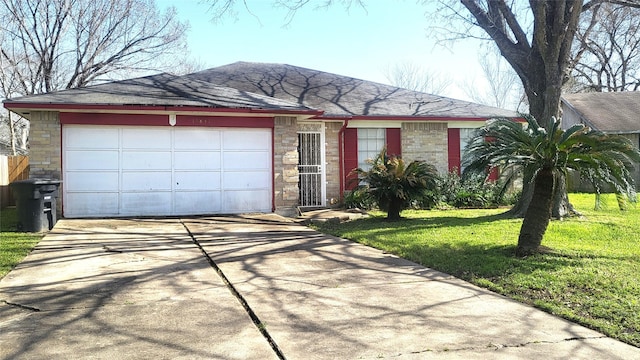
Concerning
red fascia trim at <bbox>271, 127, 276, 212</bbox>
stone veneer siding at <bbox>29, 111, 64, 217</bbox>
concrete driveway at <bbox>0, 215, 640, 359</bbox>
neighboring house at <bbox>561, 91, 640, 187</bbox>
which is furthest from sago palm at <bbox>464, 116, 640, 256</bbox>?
neighboring house at <bbox>561, 91, 640, 187</bbox>

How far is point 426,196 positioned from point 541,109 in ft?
12.0

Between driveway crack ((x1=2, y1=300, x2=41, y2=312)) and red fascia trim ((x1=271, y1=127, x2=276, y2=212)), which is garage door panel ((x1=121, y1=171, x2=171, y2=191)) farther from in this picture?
driveway crack ((x1=2, y1=300, x2=41, y2=312))

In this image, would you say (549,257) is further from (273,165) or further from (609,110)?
(609,110)

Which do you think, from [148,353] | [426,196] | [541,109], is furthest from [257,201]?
[148,353]

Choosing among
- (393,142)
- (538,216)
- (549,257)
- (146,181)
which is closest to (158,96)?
(146,181)

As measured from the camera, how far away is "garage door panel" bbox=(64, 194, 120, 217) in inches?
480

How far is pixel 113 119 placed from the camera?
484 inches

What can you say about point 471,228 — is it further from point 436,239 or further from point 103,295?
point 103,295

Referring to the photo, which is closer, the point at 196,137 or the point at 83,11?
the point at 196,137

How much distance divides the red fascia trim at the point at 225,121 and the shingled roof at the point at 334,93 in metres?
2.30

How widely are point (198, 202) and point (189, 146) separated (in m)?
1.44

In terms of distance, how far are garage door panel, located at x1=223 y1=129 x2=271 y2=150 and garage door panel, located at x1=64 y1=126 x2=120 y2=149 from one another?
8.75ft

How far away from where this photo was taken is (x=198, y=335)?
4.14 m

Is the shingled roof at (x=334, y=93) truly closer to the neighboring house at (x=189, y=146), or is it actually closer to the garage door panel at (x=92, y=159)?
the neighboring house at (x=189, y=146)
